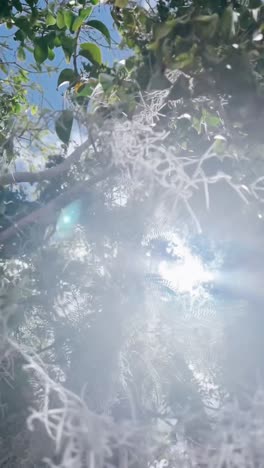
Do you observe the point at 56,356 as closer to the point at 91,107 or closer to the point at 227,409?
the point at 227,409

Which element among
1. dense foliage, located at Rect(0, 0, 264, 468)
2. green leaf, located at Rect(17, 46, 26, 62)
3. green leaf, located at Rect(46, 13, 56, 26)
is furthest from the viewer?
green leaf, located at Rect(17, 46, 26, 62)

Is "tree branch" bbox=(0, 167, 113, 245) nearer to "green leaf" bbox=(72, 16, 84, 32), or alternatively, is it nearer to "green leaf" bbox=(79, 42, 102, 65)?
"green leaf" bbox=(79, 42, 102, 65)

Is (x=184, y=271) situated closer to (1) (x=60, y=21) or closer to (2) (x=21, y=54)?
(1) (x=60, y=21)

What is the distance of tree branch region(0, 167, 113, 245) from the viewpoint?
804mm

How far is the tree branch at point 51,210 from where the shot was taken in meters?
0.80

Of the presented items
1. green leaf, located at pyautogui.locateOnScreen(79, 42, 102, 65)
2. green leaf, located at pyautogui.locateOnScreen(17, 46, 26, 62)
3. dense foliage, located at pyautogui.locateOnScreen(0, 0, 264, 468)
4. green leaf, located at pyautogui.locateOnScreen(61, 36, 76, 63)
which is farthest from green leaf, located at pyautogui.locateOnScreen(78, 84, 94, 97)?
green leaf, located at pyautogui.locateOnScreen(17, 46, 26, 62)

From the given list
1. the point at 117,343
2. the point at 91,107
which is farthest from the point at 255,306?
the point at 91,107

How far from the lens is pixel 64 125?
0.75 metres

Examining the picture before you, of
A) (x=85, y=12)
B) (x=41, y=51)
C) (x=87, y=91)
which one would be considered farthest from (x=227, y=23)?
(x=41, y=51)

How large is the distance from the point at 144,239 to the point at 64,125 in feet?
0.93

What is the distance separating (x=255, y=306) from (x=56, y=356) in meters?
0.48

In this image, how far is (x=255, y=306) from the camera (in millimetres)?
966

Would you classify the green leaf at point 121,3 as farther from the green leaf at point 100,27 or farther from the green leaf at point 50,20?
the green leaf at point 50,20

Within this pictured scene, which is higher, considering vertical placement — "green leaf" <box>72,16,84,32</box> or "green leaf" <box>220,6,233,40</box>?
"green leaf" <box>72,16,84,32</box>
